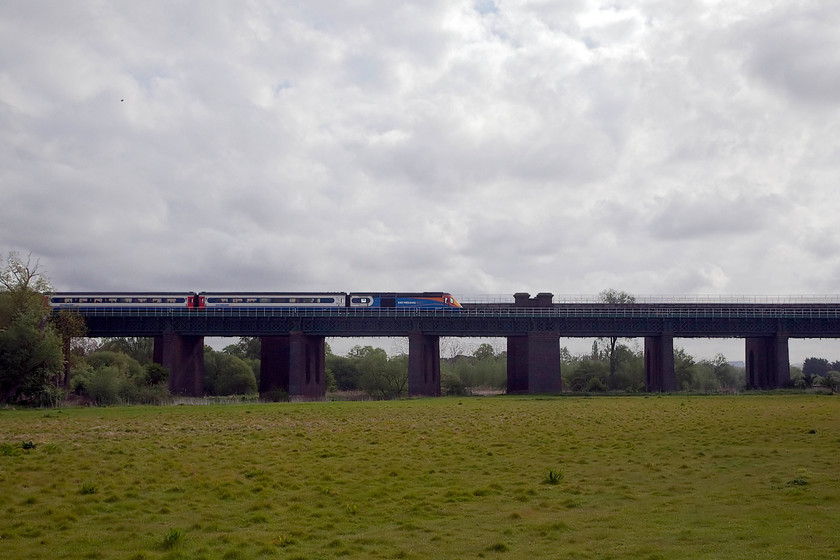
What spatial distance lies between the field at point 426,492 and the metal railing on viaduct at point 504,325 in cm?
3947

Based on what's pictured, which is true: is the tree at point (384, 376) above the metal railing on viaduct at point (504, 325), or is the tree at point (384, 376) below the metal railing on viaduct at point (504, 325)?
below

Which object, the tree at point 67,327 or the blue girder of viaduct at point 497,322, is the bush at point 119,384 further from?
the blue girder of viaduct at point 497,322

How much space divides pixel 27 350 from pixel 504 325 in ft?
137

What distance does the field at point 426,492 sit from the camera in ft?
38.3

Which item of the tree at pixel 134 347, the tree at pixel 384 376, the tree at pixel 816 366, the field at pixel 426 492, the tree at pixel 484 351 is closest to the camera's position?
the field at pixel 426 492

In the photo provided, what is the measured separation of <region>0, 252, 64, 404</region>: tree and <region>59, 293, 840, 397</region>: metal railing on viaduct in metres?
16.2

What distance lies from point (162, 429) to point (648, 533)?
2320 cm

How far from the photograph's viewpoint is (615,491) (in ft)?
52.5

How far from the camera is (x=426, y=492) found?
16.2 m

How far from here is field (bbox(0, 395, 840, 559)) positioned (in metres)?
11.7

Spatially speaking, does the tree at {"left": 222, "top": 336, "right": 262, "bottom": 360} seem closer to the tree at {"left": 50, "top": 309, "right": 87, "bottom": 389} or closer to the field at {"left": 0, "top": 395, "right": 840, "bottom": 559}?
the tree at {"left": 50, "top": 309, "right": 87, "bottom": 389}

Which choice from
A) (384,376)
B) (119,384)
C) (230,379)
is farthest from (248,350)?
(119,384)

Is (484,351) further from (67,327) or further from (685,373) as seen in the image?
(67,327)

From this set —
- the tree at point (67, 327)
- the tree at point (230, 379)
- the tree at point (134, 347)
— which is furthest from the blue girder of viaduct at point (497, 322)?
the tree at point (134, 347)
